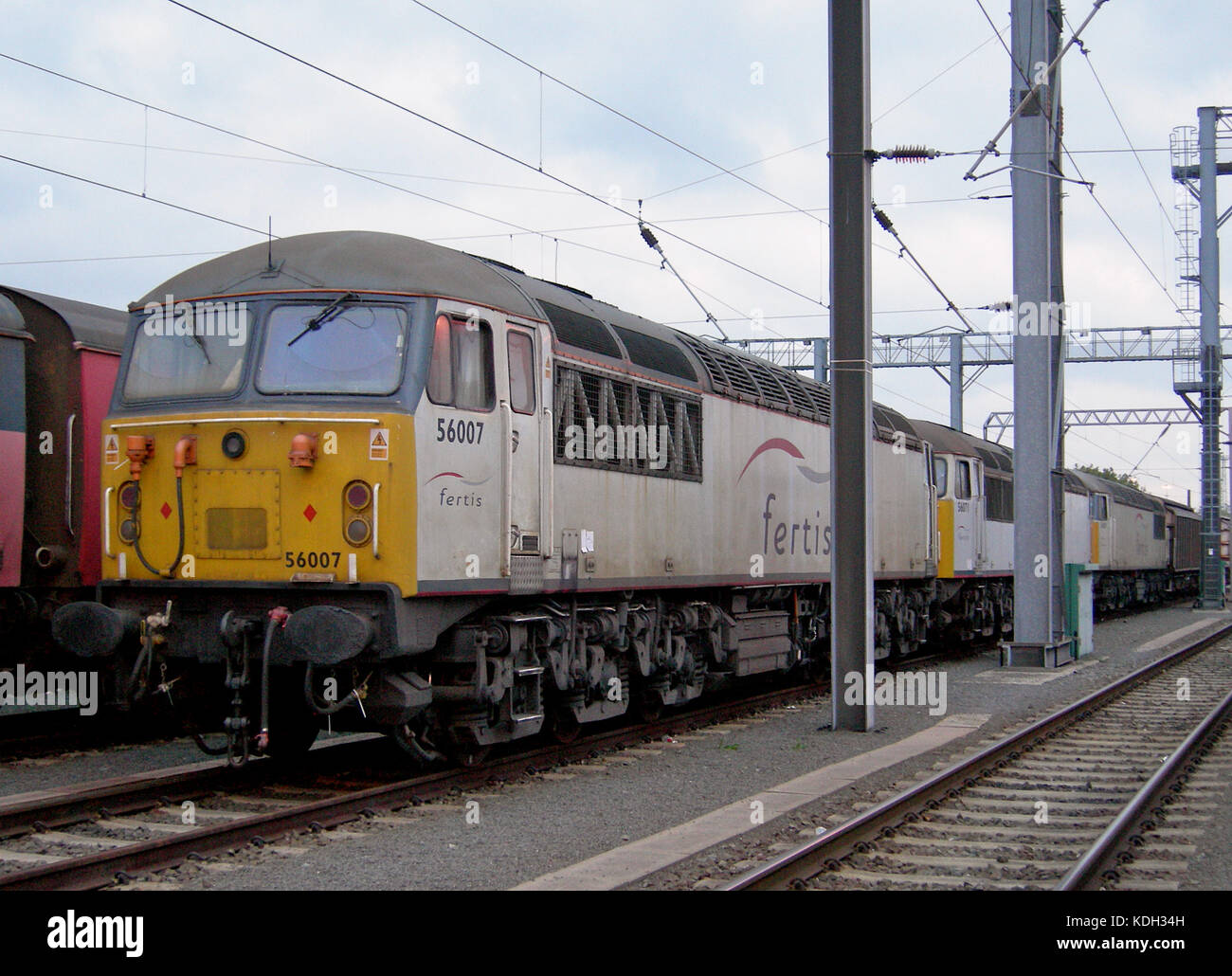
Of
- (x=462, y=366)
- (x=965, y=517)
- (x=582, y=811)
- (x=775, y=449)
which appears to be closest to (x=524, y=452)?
(x=462, y=366)

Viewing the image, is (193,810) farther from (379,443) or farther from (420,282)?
(420,282)

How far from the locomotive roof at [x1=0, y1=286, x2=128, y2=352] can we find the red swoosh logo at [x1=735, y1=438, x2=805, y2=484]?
6.48 meters

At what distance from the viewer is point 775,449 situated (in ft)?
50.7

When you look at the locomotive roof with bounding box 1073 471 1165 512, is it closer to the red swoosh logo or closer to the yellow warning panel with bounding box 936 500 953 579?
the yellow warning panel with bounding box 936 500 953 579

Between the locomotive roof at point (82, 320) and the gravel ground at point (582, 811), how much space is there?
3.70 m

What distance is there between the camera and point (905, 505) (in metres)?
19.8

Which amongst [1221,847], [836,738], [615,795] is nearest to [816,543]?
[836,738]

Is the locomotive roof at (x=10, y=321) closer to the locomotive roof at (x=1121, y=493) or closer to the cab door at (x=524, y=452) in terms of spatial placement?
the cab door at (x=524, y=452)

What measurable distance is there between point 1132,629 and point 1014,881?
26.7m

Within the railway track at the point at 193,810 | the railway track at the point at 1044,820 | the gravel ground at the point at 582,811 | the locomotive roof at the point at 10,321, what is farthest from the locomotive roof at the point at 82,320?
the railway track at the point at 1044,820

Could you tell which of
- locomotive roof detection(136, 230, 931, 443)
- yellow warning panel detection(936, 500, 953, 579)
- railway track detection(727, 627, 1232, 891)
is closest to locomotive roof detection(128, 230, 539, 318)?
locomotive roof detection(136, 230, 931, 443)

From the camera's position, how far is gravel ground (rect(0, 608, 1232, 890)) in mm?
7117

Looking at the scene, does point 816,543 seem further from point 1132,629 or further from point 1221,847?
point 1132,629

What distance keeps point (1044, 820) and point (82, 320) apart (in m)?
9.23
